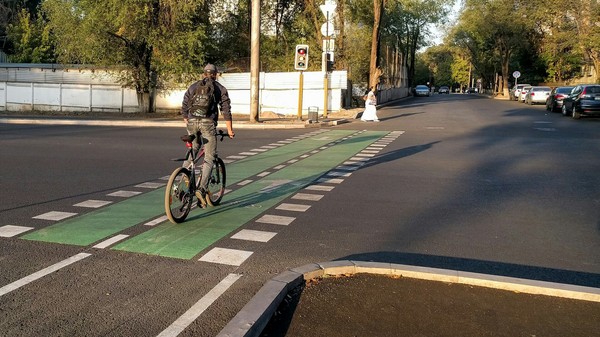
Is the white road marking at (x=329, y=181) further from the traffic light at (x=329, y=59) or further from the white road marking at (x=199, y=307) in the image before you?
the traffic light at (x=329, y=59)

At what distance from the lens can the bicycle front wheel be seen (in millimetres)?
8109

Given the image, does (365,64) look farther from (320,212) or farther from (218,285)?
(218,285)

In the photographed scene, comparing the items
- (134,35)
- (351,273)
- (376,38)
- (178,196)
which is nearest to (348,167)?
(178,196)

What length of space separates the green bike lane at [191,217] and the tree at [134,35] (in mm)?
18377

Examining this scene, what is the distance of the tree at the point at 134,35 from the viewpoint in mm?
28641

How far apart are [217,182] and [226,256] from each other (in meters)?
2.60

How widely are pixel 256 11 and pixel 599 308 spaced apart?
2154 centimetres

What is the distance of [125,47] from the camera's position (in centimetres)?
3095

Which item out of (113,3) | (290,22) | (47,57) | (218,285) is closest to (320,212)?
(218,285)

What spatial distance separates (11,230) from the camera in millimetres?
6711

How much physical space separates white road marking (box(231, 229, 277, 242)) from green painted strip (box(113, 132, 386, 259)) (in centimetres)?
18

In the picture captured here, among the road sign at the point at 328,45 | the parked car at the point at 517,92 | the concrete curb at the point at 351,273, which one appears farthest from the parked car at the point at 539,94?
the concrete curb at the point at 351,273

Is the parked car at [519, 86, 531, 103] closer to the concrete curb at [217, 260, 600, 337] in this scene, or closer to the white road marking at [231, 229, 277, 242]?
the white road marking at [231, 229, 277, 242]

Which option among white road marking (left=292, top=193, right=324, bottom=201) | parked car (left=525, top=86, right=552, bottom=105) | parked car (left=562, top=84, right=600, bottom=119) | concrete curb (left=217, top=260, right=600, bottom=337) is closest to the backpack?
white road marking (left=292, top=193, right=324, bottom=201)
